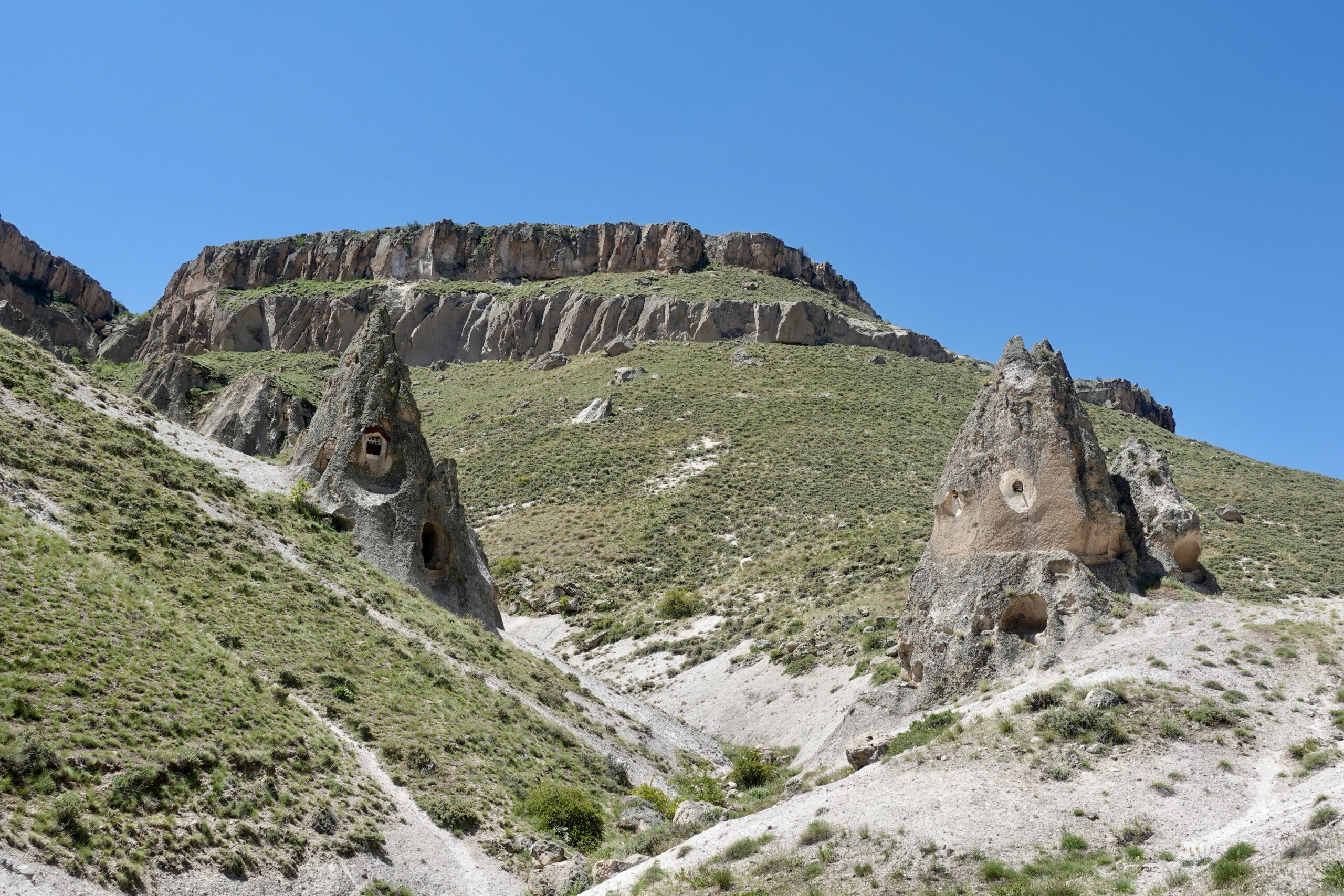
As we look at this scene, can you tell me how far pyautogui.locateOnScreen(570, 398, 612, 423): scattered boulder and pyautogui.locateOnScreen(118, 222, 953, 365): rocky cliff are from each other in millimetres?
23238

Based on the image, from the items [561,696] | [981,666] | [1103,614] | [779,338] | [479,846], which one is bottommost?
[479,846]

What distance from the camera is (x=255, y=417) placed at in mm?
62438

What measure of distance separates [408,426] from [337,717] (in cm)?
1434

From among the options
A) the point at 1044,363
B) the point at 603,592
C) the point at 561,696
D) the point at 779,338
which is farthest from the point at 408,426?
the point at 779,338

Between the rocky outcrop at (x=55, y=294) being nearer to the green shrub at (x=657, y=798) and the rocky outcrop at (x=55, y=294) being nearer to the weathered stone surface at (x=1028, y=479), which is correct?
the green shrub at (x=657, y=798)

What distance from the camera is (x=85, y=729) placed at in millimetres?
14000

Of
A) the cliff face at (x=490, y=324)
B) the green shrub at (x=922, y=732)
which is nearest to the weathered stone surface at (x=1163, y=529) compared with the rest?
the green shrub at (x=922, y=732)

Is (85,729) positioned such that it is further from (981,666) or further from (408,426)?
(408,426)

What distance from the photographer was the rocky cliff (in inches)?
3634

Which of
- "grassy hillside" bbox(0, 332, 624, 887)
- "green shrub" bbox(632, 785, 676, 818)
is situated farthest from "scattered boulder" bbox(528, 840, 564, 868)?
"green shrub" bbox(632, 785, 676, 818)

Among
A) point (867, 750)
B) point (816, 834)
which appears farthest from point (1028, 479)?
point (816, 834)

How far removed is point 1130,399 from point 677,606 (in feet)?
329

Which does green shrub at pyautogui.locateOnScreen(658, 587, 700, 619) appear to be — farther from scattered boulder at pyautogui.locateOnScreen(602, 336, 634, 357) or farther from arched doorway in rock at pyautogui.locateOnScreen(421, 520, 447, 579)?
scattered boulder at pyautogui.locateOnScreen(602, 336, 634, 357)

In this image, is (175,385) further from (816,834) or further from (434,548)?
(816,834)
